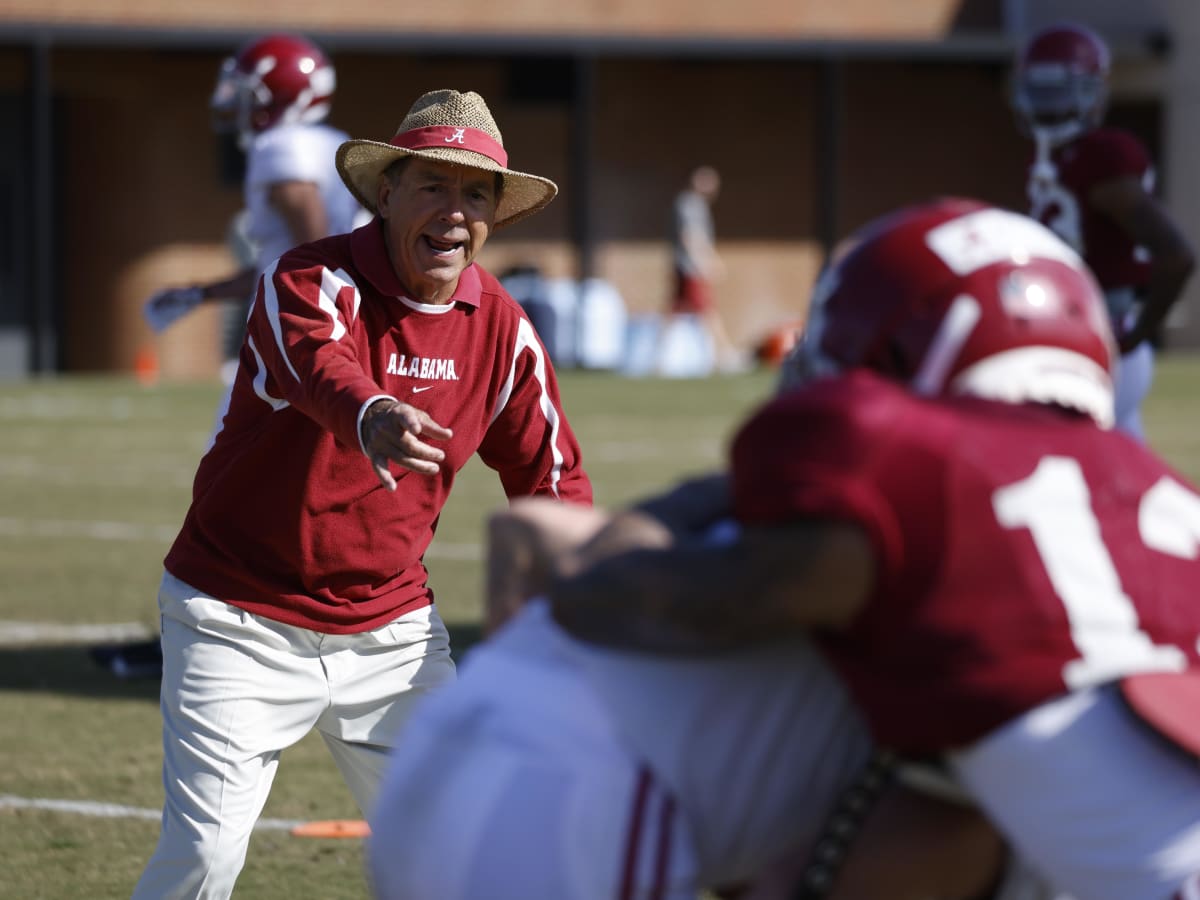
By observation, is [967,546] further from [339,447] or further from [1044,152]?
[1044,152]

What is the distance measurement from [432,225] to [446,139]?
186 millimetres

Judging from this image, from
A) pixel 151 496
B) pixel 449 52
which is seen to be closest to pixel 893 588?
pixel 151 496

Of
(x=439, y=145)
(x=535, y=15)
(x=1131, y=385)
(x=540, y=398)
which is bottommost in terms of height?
(x=1131, y=385)

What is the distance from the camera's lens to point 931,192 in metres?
31.7

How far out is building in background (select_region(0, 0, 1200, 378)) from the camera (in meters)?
26.6

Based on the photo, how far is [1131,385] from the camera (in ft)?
25.0

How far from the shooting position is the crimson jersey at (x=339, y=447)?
4.33m

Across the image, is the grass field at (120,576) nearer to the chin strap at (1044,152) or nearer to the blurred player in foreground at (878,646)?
the blurred player in foreground at (878,646)

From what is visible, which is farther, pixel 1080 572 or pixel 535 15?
pixel 535 15

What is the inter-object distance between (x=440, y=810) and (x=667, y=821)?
0.30 metres

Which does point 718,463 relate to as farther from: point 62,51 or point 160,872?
point 62,51

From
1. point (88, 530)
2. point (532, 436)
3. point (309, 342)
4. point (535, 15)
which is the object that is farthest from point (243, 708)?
point (535, 15)

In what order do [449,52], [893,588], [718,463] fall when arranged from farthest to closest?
[449,52], [718,463], [893,588]

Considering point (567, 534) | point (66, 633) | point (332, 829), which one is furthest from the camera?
point (66, 633)
